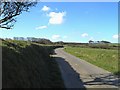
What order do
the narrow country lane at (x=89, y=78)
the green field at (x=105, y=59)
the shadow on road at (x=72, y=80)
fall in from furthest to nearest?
the green field at (x=105, y=59) < the narrow country lane at (x=89, y=78) < the shadow on road at (x=72, y=80)

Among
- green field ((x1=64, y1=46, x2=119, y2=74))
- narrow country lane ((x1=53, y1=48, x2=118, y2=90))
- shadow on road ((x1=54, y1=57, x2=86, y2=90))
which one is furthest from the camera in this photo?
green field ((x1=64, y1=46, x2=119, y2=74))

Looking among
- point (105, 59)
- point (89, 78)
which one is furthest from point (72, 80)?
point (105, 59)

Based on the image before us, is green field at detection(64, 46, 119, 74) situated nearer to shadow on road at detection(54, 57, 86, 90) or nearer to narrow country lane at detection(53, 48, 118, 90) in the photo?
narrow country lane at detection(53, 48, 118, 90)

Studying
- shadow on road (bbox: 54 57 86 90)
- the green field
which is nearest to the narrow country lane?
shadow on road (bbox: 54 57 86 90)

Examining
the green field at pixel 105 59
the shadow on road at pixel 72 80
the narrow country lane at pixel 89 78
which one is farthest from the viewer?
the green field at pixel 105 59

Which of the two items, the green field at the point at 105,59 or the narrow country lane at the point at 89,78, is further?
the green field at the point at 105,59

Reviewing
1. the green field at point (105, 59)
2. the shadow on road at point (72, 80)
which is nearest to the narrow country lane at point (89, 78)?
the shadow on road at point (72, 80)

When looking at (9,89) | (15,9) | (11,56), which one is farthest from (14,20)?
(9,89)

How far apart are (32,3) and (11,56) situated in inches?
583

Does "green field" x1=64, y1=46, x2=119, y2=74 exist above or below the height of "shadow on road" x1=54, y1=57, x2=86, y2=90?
below

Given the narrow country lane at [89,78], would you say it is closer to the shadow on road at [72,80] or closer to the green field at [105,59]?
the shadow on road at [72,80]

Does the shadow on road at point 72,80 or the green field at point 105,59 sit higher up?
the shadow on road at point 72,80

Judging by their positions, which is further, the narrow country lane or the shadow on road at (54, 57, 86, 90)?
the narrow country lane

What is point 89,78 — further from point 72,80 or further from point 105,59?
point 105,59
